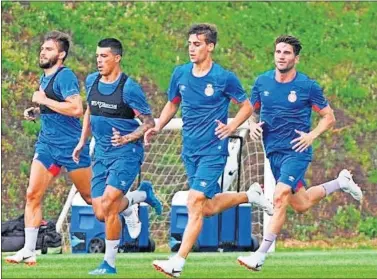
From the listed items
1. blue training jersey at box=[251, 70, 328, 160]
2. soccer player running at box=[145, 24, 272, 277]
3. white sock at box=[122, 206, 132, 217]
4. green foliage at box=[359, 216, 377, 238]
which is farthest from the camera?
green foliage at box=[359, 216, 377, 238]

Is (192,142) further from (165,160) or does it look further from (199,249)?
(165,160)

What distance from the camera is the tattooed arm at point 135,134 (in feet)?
53.0

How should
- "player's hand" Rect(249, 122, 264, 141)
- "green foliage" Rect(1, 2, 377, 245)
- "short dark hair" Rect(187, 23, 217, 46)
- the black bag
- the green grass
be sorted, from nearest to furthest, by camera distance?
the green grass
"short dark hair" Rect(187, 23, 217, 46)
"player's hand" Rect(249, 122, 264, 141)
the black bag
"green foliage" Rect(1, 2, 377, 245)

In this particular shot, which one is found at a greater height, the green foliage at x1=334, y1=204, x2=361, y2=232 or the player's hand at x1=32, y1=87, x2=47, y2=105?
the player's hand at x1=32, y1=87, x2=47, y2=105

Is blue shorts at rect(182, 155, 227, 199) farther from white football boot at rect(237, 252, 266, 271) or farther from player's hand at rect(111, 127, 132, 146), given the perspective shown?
white football boot at rect(237, 252, 266, 271)

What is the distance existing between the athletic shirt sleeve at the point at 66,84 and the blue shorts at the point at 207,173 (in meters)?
1.42

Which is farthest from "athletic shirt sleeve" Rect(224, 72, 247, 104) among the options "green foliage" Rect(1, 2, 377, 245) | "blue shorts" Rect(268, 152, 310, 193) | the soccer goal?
"green foliage" Rect(1, 2, 377, 245)

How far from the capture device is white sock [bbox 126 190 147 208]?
17.6 meters

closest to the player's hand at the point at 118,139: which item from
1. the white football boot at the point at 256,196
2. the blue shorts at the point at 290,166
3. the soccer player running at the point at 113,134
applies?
the soccer player running at the point at 113,134

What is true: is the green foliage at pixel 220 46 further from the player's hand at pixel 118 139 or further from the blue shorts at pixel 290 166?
the player's hand at pixel 118 139

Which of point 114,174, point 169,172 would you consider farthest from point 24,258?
point 169,172

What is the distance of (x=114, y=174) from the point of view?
16125mm

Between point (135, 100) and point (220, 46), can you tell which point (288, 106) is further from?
point (220, 46)

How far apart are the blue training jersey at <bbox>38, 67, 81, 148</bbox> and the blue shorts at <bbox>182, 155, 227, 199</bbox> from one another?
1.47 meters
